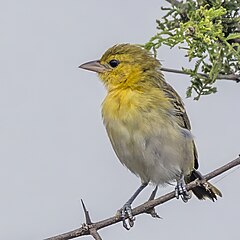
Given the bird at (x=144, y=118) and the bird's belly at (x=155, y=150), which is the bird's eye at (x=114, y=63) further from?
the bird's belly at (x=155, y=150)

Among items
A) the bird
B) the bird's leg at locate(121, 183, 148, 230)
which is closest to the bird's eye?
the bird

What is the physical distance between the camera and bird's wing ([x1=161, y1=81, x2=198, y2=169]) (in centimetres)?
167

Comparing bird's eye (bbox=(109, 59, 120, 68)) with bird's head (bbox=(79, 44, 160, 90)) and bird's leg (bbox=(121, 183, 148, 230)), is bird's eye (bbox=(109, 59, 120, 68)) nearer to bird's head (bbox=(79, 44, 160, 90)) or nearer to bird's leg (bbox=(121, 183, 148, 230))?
bird's head (bbox=(79, 44, 160, 90))

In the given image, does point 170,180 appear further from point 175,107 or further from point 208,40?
point 208,40

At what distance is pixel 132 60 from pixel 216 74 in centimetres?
71

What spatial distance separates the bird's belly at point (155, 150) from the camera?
161 centimetres

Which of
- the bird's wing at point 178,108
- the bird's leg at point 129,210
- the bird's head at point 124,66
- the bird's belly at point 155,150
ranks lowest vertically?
the bird's leg at point 129,210

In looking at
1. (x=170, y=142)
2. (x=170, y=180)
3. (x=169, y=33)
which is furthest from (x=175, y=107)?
(x=169, y=33)

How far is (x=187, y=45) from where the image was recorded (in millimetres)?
1040

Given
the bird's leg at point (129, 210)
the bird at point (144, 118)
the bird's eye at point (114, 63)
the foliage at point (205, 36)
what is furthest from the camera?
the bird's eye at point (114, 63)

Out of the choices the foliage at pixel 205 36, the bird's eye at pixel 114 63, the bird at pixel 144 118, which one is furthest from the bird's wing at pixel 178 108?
the foliage at pixel 205 36

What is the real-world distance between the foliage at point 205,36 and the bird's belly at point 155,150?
0.49 metres

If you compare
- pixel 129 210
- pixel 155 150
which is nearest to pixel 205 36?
pixel 129 210

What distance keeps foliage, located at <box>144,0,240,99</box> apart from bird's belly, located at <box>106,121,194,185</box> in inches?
19.3
